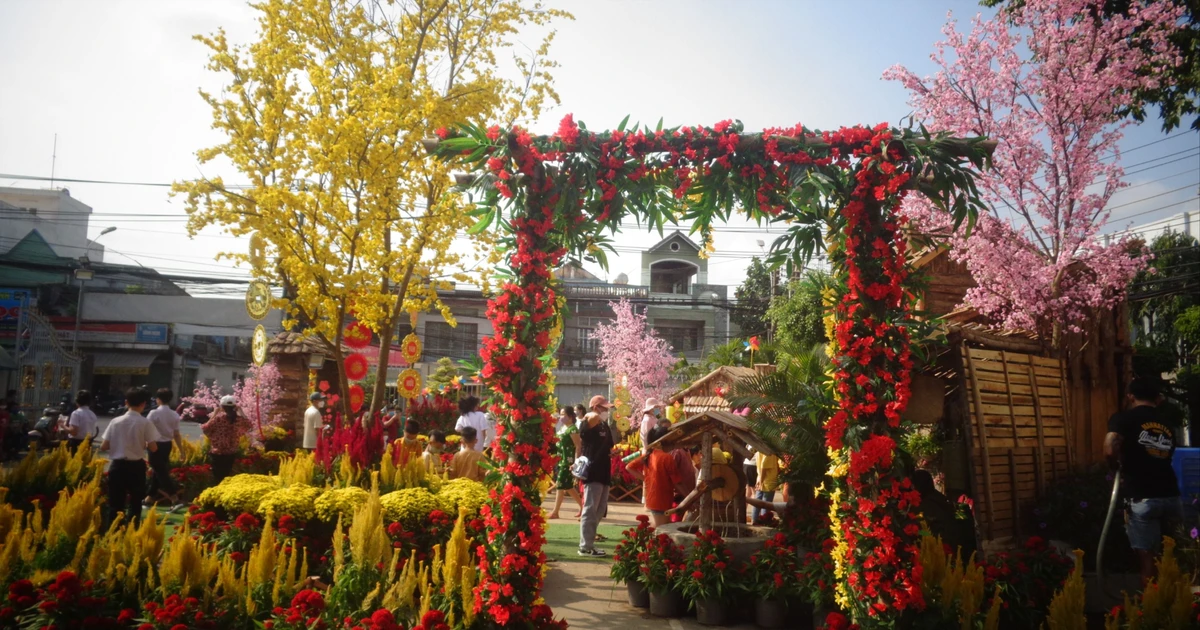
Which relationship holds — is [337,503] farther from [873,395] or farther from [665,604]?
[873,395]

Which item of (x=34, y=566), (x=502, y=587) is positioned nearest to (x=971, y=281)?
(x=502, y=587)

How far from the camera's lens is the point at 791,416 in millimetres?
8125

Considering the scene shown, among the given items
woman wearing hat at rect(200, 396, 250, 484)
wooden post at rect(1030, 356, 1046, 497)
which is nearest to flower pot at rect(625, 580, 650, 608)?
wooden post at rect(1030, 356, 1046, 497)

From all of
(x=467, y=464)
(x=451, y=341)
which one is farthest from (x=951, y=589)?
(x=451, y=341)

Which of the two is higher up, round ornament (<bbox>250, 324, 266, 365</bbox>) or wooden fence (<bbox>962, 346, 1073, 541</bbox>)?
round ornament (<bbox>250, 324, 266, 365</bbox>)

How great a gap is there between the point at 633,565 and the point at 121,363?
109 ft

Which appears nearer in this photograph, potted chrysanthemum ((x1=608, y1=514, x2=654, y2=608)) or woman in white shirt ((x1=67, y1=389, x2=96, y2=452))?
potted chrysanthemum ((x1=608, y1=514, x2=654, y2=608))

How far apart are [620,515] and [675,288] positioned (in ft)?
85.2

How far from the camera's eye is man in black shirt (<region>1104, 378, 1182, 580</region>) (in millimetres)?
6066

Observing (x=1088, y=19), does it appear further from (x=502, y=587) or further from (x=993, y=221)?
(x=502, y=587)

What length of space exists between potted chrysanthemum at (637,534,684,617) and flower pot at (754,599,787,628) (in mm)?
716

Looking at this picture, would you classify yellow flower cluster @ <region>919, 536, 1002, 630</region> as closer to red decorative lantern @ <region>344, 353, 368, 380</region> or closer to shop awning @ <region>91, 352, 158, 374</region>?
red decorative lantern @ <region>344, 353, 368, 380</region>

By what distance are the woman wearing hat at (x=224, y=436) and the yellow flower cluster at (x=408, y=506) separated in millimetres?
5029

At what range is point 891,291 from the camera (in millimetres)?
5395
